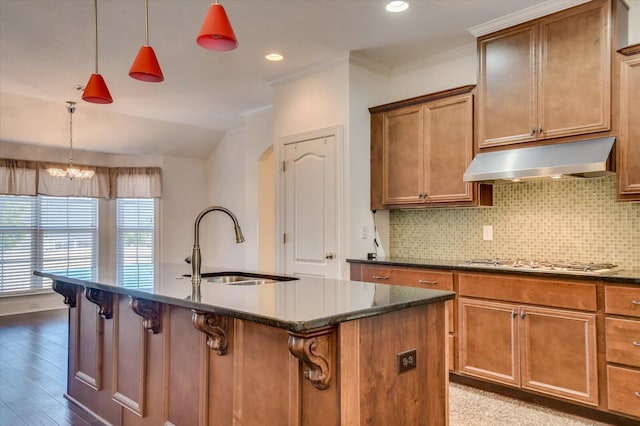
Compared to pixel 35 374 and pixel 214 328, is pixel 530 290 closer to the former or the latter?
pixel 214 328

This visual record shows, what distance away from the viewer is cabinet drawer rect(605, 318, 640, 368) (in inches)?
101

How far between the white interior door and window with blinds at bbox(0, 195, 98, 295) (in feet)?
11.5

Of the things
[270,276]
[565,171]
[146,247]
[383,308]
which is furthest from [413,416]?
[146,247]

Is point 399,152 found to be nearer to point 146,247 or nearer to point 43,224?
point 146,247

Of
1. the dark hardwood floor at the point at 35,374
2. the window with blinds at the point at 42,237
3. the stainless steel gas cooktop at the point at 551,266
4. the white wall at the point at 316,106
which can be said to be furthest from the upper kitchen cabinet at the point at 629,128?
the window with blinds at the point at 42,237

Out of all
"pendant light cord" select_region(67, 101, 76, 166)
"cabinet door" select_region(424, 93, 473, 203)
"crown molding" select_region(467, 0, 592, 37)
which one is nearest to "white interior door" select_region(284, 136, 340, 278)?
"cabinet door" select_region(424, 93, 473, 203)

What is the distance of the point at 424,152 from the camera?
389 cm

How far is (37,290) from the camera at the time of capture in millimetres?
6766

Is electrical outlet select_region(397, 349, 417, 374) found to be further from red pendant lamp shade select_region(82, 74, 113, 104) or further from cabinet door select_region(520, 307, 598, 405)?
red pendant lamp shade select_region(82, 74, 113, 104)

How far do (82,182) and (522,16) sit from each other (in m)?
6.57

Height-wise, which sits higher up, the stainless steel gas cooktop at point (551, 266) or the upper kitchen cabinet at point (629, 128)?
the upper kitchen cabinet at point (629, 128)

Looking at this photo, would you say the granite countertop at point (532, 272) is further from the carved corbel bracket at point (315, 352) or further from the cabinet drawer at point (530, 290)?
the carved corbel bracket at point (315, 352)

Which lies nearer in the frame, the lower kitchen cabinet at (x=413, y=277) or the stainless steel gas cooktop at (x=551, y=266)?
the stainless steel gas cooktop at (x=551, y=266)

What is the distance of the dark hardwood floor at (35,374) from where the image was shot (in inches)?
116
